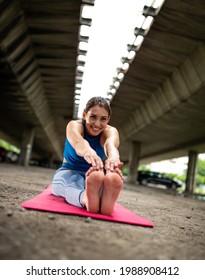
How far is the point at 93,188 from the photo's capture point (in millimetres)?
4426

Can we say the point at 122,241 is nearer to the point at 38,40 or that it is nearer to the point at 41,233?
the point at 41,233

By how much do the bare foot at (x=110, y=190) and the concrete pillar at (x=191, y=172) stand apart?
33.9 m

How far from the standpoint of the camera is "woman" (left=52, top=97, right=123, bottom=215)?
4445mm

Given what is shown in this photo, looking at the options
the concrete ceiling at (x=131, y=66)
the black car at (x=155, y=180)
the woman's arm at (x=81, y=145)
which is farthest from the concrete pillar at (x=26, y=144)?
the woman's arm at (x=81, y=145)

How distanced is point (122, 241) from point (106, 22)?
419 inches

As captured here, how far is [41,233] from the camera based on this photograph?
129 inches

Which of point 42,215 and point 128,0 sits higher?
point 128,0

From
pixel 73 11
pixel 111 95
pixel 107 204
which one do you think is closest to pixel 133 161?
pixel 111 95

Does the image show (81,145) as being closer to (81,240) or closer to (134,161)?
(81,240)

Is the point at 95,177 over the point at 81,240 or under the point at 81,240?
over

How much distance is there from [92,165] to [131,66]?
12446 millimetres

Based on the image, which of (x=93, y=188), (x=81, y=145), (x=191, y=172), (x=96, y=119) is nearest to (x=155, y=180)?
(x=191, y=172)

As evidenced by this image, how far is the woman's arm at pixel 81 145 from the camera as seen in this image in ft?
15.0

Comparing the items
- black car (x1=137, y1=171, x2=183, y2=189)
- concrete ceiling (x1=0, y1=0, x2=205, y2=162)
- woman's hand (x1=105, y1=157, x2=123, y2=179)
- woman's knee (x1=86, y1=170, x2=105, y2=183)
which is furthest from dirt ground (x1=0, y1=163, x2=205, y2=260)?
black car (x1=137, y1=171, x2=183, y2=189)
